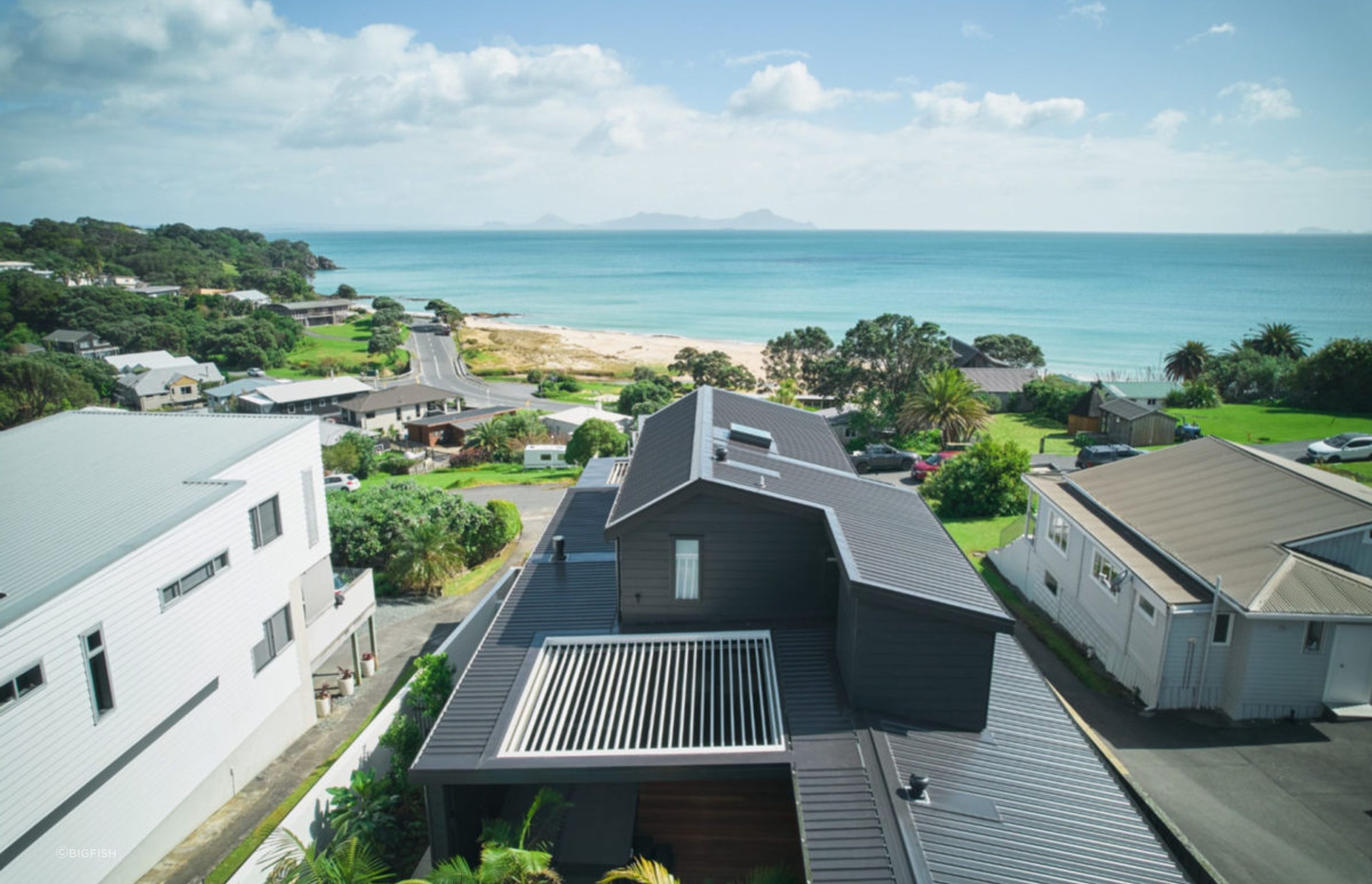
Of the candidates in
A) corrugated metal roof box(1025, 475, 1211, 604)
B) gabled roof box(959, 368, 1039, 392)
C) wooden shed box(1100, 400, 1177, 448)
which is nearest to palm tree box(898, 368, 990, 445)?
wooden shed box(1100, 400, 1177, 448)

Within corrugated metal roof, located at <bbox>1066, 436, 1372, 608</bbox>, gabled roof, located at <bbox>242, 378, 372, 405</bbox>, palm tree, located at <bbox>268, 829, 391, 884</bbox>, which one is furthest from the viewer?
gabled roof, located at <bbox>242, 378, 372, 405</bbox>

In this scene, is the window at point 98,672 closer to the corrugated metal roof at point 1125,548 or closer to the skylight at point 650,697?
the skylight at point 650,697

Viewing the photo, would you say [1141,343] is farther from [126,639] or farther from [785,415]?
[126,639]

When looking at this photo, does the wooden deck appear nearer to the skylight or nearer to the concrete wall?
the skylight

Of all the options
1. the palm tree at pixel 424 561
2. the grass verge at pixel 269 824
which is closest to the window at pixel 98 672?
the grass verge at pixel 269 824

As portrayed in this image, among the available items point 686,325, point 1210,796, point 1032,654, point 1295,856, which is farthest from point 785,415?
point 686,325
